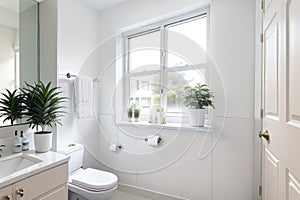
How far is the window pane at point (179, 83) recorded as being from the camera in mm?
1975

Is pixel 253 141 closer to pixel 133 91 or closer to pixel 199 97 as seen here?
pixel 199 97

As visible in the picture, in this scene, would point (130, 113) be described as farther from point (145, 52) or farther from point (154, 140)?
point (145, 52)

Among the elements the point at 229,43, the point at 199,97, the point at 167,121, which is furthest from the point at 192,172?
the point at 229,43

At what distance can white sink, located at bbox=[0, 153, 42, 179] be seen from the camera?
1197mm

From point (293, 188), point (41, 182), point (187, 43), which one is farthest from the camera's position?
point (187, 43)

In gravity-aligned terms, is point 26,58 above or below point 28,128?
above

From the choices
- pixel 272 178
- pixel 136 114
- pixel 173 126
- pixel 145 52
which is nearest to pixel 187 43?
pixel 145 52

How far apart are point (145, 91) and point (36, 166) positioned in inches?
61.0

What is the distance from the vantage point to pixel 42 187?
3.58ft

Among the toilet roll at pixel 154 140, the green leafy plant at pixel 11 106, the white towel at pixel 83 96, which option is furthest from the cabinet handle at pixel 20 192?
the toilet roll at pixel 154 140

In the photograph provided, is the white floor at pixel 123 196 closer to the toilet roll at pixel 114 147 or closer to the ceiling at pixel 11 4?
the toilet roll at pixel 114 147

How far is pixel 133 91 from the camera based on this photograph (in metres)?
2.49

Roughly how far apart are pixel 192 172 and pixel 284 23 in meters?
1.52

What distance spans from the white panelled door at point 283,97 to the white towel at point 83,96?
1.90 metres
